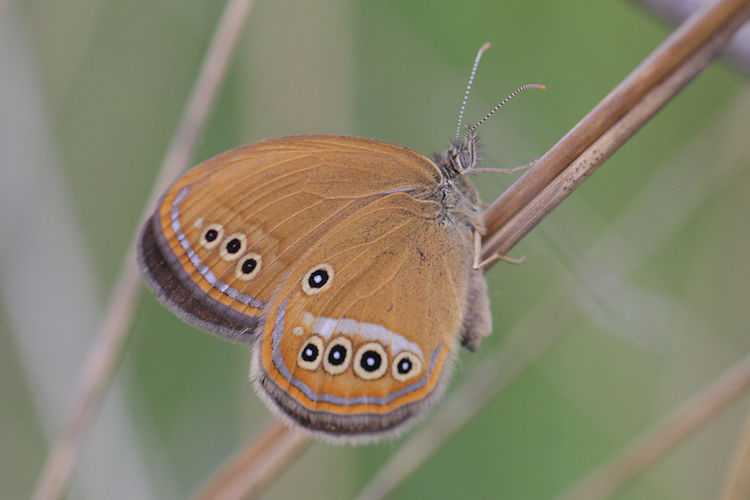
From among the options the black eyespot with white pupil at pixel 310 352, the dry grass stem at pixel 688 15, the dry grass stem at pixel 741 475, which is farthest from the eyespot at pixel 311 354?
the dry grass stem at pixel 688 15

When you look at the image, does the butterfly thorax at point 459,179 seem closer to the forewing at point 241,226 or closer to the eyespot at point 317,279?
the forewing at point 241,226

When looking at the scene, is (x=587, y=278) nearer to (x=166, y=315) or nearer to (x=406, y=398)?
(x=406, y=398)

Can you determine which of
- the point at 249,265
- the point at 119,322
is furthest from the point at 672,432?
the point at 119,322

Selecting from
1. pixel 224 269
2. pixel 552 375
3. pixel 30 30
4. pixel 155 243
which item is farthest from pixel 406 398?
pixel 30 30

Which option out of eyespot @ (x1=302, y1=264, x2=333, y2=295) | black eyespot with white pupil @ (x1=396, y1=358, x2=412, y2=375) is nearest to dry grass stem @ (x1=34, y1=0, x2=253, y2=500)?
eyespot @ (x1=302, y1=264, x2=333, y2=295)

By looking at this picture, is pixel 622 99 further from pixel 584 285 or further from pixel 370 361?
pixel 370 361

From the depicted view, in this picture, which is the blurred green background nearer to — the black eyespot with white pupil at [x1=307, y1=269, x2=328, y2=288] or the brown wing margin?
the black eyespot with white pupil at [x1=307, y1=269, x2=328, y2=288]
